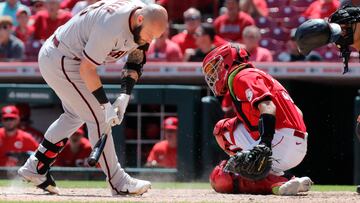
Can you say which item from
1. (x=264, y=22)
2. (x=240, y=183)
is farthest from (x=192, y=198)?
(x=264, y=22)

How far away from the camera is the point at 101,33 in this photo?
21.8 feet

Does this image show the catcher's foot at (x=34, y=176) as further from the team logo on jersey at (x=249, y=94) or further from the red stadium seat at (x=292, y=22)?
the red stadium seat at (x=292, y=22)

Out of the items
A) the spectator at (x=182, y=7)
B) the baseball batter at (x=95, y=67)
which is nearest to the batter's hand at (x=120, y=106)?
the baseball batter at (x=95, y=67)

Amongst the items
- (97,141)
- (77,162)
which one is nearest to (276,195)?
(97,141)

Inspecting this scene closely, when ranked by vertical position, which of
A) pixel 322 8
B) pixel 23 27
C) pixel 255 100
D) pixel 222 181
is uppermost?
pixel 255 100

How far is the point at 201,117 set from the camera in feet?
35.7

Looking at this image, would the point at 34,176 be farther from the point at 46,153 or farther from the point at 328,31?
the point at 328,31

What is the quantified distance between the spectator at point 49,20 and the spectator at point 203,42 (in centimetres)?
203

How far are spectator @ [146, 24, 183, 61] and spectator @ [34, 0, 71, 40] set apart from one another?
1501 millimetres

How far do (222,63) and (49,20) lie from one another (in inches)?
244

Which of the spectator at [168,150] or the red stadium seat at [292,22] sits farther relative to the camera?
the red stadium seat at [292,22]

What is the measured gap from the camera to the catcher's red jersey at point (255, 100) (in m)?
6.90

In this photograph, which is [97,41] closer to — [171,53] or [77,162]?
[77,162]

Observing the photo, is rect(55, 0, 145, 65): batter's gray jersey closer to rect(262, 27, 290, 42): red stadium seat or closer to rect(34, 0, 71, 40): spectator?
rect(262, 27, 290, 42): red stadium seat
